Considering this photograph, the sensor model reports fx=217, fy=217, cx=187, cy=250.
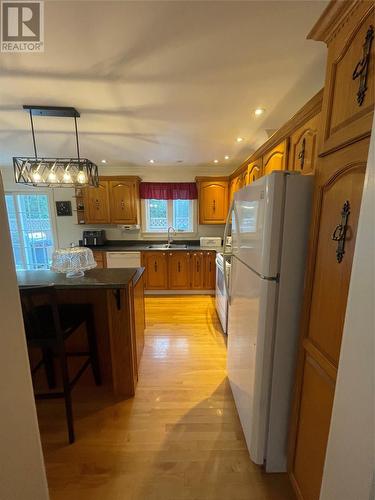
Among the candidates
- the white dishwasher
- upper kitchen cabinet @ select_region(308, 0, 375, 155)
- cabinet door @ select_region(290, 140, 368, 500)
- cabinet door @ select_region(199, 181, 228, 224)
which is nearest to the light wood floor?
cabinet door @ select_region(290, 140, 368, 500)

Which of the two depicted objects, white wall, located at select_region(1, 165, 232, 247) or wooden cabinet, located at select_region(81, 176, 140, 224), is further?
white wall, located at select_region(1, 165, 232, 247)

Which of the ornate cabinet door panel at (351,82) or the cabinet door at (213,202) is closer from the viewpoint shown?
the ornate cabinet door panel at (351,82)

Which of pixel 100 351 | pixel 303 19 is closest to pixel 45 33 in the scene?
pixel 303 19

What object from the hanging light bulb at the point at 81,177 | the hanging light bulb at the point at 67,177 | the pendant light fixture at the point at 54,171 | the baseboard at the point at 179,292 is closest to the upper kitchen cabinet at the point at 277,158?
the pendant light fixture at the point at 54,171

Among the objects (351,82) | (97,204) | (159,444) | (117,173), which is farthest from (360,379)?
(117,173)

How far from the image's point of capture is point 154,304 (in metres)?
3.77

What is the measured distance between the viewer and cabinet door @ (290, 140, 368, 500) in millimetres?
781

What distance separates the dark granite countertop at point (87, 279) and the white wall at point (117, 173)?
103 inches

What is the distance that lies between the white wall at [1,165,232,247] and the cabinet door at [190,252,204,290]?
2.42ft

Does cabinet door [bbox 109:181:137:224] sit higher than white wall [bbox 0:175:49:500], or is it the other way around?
cabinet door [bbox 109:181:137:224]

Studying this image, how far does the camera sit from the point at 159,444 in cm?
145

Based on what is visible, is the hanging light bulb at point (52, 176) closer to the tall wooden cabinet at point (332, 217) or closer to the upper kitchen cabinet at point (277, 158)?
the upper kitchen cabinet at point (277, 158)

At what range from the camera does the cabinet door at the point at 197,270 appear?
4039 mm

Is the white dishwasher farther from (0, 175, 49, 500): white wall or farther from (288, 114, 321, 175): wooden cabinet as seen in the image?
(0, 175, 49, 500): white wall
